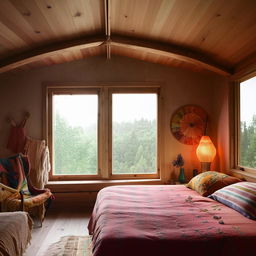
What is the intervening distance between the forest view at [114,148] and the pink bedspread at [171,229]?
1.66m

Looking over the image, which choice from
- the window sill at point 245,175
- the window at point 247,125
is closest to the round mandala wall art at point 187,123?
the window at point 247,125

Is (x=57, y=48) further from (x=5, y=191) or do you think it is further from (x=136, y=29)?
(x=5, y=191)

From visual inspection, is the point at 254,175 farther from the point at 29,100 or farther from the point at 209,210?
the point at 29,100

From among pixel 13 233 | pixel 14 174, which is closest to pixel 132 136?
pixel 14 174

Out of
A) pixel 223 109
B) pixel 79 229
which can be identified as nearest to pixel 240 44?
pixel 223 109

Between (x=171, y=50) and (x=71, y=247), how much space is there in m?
2.76

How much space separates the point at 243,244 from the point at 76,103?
3272 millimetres

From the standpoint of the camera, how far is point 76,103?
13.8ft

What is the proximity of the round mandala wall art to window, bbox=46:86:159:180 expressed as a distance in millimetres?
321

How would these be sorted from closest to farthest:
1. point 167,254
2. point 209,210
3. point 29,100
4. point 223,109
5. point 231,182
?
point 167,254, point 209,210, point 231,182, point 223,109, point 29,100

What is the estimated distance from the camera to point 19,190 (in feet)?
11.1

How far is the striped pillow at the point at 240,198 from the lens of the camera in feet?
6.95

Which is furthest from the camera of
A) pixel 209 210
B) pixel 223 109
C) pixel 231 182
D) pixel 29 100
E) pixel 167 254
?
pixel 29 100

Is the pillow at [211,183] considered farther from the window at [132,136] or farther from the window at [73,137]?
the window at [73,137]
